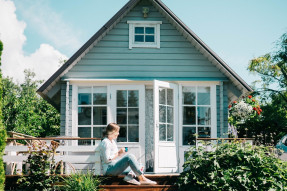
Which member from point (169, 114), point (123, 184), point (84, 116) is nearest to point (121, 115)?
point (84, 116)

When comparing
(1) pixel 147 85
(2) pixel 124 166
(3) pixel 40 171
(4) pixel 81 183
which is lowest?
(4) pixel 81 183

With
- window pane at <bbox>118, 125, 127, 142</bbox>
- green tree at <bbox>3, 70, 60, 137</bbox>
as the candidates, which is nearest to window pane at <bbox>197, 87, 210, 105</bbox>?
window pane at <bbox>118, 125, 127, 142</bbox>

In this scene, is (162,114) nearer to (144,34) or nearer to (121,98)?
(121,98)

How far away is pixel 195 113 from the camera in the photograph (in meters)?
9.52

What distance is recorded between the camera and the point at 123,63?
9492 millimetres

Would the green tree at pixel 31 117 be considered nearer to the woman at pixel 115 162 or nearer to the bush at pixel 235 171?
the woman at pixel 115 162

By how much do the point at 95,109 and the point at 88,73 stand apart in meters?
0.88

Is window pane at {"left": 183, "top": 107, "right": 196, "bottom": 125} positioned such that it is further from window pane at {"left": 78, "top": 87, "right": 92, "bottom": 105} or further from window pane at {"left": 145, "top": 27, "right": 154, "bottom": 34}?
window pane at {"left": 78, "top": 87, "right": 92, "bottom": 105}

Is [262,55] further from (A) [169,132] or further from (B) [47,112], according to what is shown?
(A) [169,132]

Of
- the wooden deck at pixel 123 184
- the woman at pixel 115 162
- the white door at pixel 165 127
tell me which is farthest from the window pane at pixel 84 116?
the wooden deck at pixel 123 184

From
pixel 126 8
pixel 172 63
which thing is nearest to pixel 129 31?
pixel 126 8

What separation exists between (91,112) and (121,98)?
2.59 feet

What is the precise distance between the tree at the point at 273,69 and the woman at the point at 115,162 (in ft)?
62.9

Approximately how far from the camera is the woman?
6.52 m
